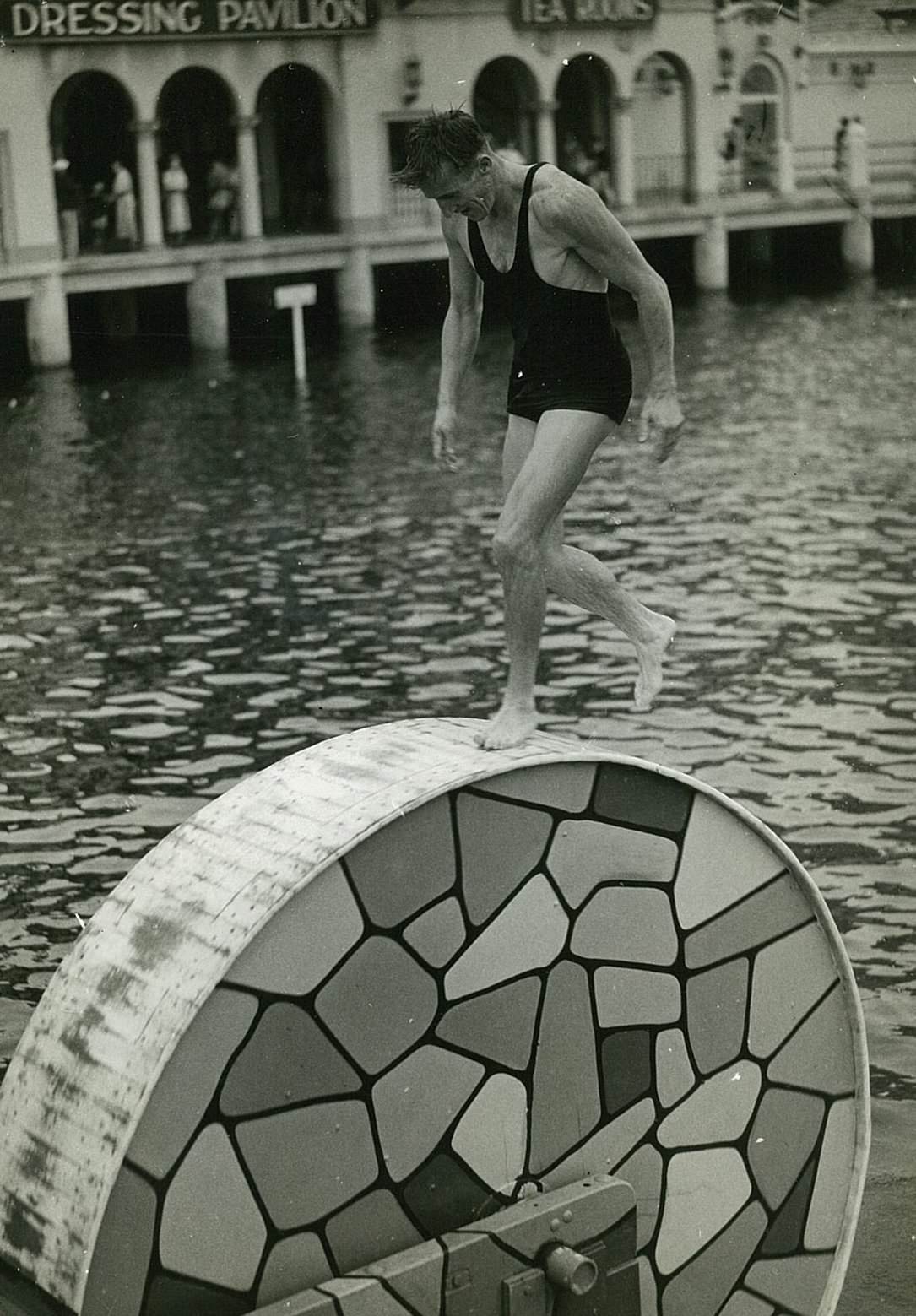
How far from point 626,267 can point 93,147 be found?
35.4 metres

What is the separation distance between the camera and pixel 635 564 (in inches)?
625

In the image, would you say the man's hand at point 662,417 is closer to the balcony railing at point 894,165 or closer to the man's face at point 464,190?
the man's face at point 464,190

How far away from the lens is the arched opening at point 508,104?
40625 mm

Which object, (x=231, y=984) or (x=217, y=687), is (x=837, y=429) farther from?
(x=231, y=984)

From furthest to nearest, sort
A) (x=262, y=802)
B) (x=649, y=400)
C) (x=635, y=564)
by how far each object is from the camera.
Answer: (x=635, y=564), (x=649, y=400), (x=262, y=802)

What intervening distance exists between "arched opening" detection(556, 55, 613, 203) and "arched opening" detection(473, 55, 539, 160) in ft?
3.68

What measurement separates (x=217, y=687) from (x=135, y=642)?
1.50 metres

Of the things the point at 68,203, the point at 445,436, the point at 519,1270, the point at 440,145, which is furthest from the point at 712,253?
the point at 519,1270

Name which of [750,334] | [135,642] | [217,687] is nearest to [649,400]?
[217,687]

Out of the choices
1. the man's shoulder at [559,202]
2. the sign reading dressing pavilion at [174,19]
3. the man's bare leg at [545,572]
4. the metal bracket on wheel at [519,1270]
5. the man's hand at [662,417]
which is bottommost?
the metal bracket on wheel at [519,1270]

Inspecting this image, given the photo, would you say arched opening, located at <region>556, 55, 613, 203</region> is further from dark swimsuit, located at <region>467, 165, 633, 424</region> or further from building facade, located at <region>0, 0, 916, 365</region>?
dark swimsuit, located at <region>467, 165, 633, 424</region>

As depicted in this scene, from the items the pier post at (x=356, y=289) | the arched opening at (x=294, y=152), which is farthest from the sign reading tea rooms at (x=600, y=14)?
the pier post at (x=356, y=289)

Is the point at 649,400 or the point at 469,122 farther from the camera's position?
the point at 649,400

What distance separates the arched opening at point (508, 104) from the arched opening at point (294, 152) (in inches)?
125
